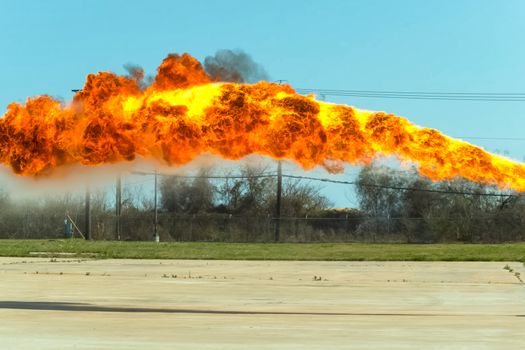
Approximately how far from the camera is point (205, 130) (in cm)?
2502

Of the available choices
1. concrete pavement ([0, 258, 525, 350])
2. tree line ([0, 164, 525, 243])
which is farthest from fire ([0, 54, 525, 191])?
tree line ([0, 164, 525, 243])

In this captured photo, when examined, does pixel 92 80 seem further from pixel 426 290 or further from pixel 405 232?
pixel 405 232

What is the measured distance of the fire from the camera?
82.4 ft

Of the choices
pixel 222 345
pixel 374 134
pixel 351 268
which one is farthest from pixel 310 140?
pixel 351 268

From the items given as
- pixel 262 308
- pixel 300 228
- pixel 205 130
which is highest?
pixel 205 130

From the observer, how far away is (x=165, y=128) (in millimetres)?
25109

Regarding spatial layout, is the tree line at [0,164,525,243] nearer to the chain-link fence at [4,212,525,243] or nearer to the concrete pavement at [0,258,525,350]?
the chain-link fence at [4,212,525,243]

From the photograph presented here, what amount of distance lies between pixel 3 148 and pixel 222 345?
500 inches

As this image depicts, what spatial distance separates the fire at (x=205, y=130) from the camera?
25.1 m

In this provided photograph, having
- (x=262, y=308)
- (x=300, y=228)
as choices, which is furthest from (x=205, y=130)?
(x=300, y=228)

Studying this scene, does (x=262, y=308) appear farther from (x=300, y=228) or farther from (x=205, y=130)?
(x=300, y=228)

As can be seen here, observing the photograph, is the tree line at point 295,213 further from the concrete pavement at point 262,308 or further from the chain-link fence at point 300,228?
the concrete pavement at point 262,308

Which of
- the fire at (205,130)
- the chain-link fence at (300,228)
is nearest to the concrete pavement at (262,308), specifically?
the fire at (205,130)

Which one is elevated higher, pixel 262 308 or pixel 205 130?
pixel 205 130
